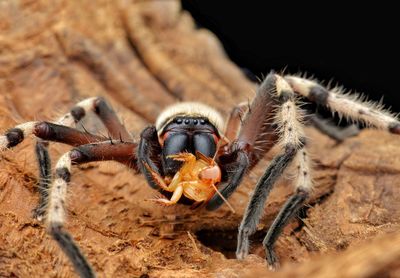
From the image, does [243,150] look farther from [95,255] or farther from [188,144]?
[95,255]

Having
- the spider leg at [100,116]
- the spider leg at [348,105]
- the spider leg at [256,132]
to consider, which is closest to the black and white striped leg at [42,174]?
the spider leg at [100,116]

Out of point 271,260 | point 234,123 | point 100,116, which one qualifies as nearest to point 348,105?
point 234,123

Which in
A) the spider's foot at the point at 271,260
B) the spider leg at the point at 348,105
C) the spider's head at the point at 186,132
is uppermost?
the spider leg at the point at 348,105

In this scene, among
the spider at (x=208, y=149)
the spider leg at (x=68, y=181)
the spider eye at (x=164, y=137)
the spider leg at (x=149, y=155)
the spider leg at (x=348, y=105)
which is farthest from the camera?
the spider leg at (x=348, y=105)

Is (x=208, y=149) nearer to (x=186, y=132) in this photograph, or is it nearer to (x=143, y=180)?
(x=186, y=132)

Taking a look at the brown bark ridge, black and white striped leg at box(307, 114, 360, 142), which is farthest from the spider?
black and white striped leg at box(307, 114, 360, 142)

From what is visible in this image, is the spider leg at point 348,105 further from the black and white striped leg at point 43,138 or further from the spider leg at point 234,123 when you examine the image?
the black and white striped leg at point 43,138

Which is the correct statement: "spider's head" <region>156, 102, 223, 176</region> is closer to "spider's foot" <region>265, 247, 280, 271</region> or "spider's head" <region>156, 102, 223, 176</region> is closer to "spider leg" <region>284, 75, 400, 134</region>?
"spider leg" <region>284, 75, 400, 134</region>
